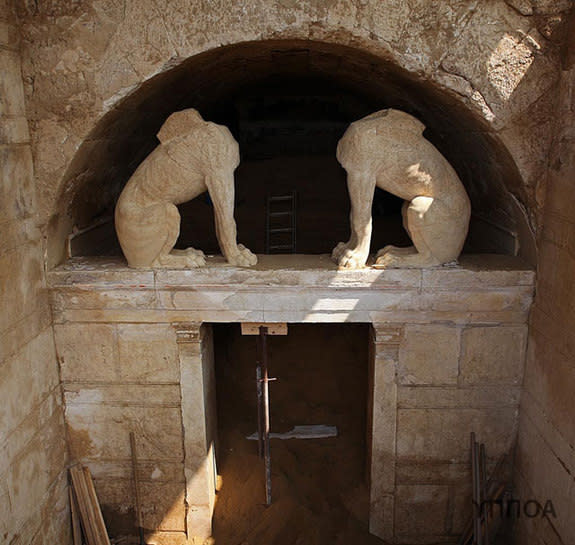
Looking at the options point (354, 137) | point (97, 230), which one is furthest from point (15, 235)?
point (354, 137)

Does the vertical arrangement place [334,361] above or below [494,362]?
below

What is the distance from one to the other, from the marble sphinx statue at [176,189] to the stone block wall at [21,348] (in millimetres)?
706

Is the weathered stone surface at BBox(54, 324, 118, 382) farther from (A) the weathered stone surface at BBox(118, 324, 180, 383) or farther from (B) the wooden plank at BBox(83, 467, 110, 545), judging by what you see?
(B) the wooden plank at BBox(83, 467, 110, 545)

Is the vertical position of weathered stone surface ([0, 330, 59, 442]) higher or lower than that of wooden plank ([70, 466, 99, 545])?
A: higher

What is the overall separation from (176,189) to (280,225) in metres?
2.81

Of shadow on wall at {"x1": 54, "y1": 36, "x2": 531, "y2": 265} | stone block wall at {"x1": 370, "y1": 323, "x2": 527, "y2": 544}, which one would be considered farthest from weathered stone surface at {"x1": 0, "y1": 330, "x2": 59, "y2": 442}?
stone block wall at {"x1": 370, "y1": 323, "x2": 527, "y2": 544}

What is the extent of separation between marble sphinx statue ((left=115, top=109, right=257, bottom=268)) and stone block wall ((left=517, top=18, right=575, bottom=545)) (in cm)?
218

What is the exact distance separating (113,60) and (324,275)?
2.15 meters

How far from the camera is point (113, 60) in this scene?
13.1 feet

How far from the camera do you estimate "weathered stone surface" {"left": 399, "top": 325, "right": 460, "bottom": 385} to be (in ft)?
14.5

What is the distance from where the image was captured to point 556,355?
3.84 m

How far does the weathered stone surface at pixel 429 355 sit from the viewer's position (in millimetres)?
4418

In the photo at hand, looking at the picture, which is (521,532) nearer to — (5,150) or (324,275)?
(324,275)

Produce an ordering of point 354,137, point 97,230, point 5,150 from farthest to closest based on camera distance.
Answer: point 97,230 → point 354,137 → point 5,150
